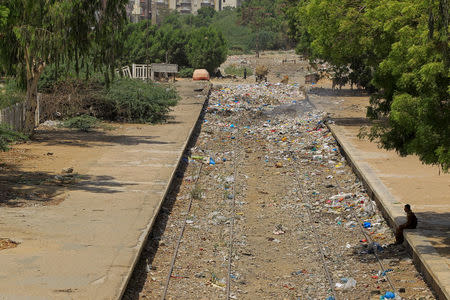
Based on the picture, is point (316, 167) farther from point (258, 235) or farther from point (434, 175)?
point (258, 235)

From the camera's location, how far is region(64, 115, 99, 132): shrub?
103 feet

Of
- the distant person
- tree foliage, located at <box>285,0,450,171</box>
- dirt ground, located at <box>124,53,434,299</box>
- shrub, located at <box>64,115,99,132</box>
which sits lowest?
dirt ground, located at <box>124,53,434,299</box>

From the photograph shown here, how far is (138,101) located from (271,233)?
18.5 meters

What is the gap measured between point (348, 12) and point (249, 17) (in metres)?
116

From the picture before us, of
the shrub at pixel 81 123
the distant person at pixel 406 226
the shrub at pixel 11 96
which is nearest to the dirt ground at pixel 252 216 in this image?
the distant person at pixel 406 226

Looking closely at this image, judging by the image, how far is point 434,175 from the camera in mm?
21500

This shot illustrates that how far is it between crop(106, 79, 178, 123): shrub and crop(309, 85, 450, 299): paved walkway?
825 cm

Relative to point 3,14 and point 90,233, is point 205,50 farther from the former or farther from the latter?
point 90,233

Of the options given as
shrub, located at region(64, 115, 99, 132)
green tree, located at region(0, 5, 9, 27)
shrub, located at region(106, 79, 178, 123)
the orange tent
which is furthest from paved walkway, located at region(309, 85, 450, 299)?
the orange tent

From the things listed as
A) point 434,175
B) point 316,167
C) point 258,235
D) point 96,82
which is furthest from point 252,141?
point 258,235

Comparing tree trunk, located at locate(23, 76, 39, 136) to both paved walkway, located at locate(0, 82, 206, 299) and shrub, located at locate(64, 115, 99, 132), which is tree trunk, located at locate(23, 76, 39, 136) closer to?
paved walkway, located at locate(0, 82, 206, 299)

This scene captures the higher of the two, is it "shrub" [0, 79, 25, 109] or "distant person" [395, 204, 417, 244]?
"shrub" [0, 79, 25, 109]

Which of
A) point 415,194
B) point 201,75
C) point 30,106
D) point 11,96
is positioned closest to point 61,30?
point 30,106

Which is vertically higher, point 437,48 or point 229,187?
point 437,48
